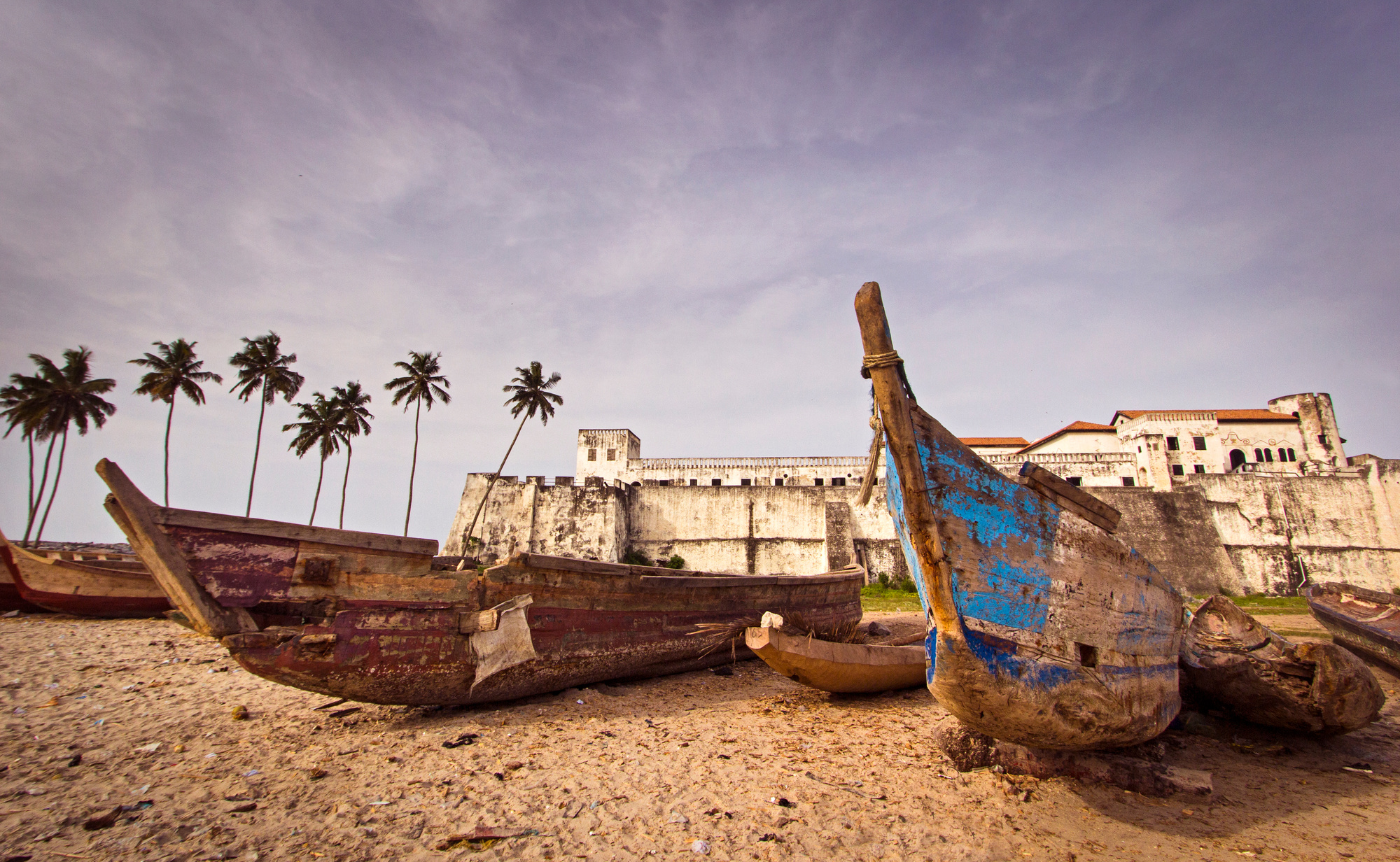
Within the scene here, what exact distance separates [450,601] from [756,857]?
360cm

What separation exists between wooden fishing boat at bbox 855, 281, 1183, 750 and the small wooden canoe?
5.46 ft

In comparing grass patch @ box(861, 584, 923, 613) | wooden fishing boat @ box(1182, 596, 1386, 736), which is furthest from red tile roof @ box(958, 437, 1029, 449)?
wooden fishing boat @ box(1182, 596, 1386, 736)

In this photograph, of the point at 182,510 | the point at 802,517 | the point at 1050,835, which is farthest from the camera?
the point at 802,517

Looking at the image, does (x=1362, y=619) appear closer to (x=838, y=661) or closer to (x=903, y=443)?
(x=838, y=661)

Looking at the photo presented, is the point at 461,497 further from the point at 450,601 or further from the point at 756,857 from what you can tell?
the point at 756,857

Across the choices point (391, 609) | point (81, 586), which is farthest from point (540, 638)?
point (81, 586)

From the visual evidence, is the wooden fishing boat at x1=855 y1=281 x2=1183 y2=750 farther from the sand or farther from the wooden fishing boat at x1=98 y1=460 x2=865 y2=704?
the wooden fishing boat at x1=98 y1=460 x2=865 y2=704

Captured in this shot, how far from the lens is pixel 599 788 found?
4203 millimetres

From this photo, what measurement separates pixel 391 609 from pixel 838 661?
4.27 m

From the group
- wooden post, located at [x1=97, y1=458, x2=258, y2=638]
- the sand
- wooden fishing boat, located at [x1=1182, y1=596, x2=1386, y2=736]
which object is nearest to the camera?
the sand

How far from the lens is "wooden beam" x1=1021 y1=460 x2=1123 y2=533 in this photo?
4.49 m

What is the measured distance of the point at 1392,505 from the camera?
21516 millimetres

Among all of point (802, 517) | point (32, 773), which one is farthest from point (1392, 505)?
point (32, 773)

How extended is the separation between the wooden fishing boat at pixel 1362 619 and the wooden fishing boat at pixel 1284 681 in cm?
325
